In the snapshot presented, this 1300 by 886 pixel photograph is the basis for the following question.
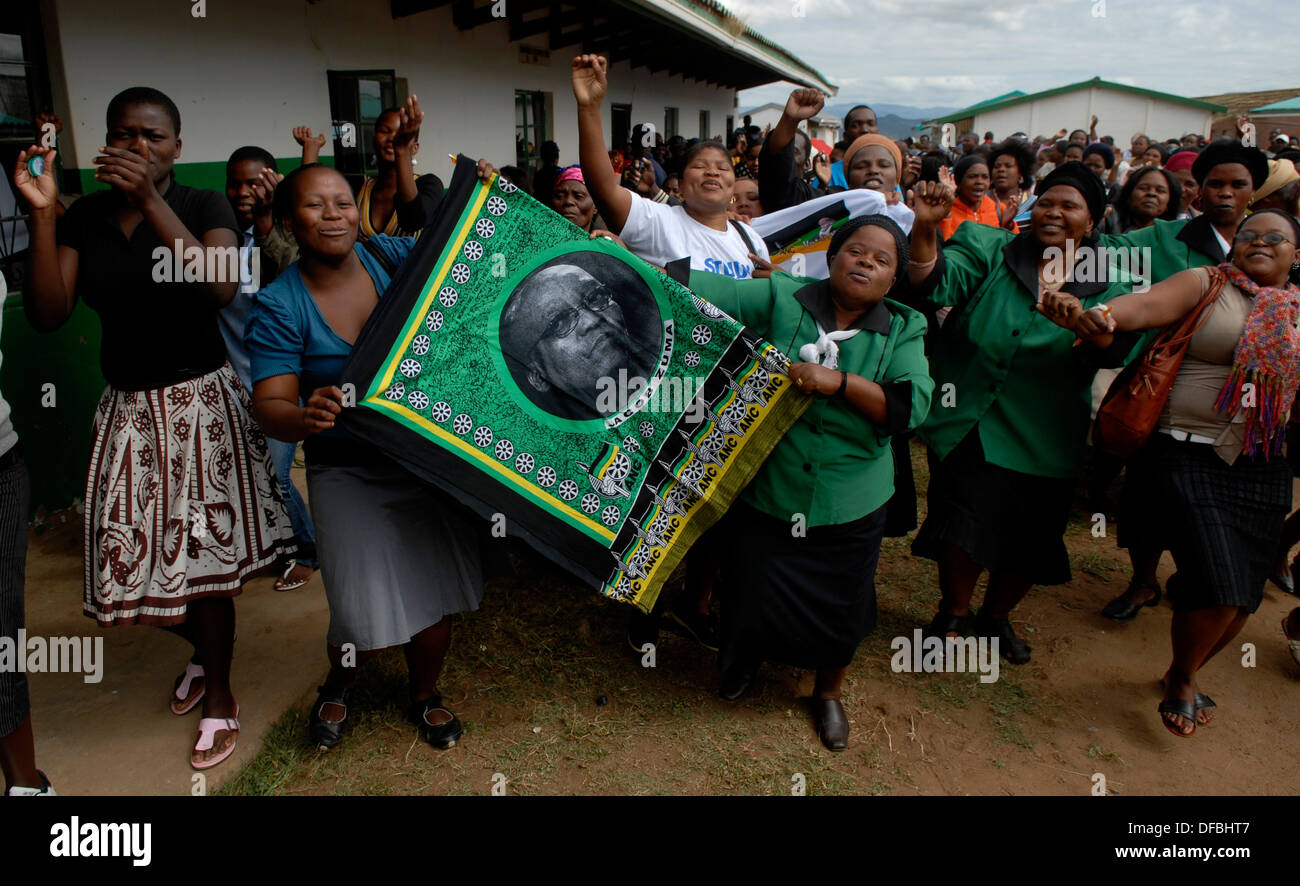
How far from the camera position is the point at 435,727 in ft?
10.2

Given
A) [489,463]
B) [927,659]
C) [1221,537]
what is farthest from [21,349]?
[1221,537]

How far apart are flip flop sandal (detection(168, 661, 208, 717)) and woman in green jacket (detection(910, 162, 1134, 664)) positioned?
3040 millimetres

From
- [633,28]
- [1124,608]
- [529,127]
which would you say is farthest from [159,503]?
[633,28]

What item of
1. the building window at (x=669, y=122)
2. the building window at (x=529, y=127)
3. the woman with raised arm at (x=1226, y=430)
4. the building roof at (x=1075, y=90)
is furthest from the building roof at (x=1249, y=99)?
the woman with raised arm at (x=1226, y=430)

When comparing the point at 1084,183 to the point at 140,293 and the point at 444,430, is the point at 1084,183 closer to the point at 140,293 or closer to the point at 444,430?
the point at 444,430

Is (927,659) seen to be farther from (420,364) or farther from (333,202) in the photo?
(333,202)

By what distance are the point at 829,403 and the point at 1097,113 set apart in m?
42.2

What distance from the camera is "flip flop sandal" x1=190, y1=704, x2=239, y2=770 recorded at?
2.98m

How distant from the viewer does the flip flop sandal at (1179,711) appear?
3.21 metres

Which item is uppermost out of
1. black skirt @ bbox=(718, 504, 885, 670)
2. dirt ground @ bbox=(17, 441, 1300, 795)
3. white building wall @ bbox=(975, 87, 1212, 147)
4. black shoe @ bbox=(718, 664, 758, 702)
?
white building wall @ bbox=(975, 87, 1212, 147)

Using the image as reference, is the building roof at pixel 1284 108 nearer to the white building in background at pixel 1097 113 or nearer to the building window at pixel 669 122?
the white building in background at pixel 1097 113

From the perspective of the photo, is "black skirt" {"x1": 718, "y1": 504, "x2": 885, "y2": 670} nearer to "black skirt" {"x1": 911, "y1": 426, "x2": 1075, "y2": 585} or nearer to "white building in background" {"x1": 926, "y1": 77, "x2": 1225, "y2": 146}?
"black skirt" {"x1": 911, "y1": 426, "x2": 1075, "y2": 585}

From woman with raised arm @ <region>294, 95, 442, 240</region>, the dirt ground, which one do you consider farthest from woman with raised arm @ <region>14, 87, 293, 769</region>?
woman with raised arm @ <region>294, 95, 442, 240</region>

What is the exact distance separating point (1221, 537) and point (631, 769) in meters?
2.29
